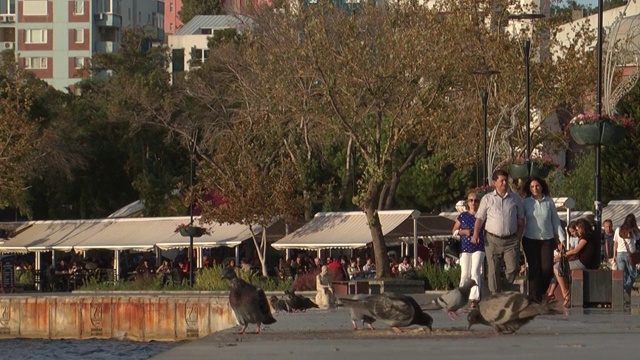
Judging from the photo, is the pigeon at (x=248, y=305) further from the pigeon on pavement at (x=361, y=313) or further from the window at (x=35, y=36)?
the window at (x=35, y=36)

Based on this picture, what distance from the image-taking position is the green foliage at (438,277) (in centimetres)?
4009

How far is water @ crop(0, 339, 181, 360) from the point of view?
31.7 metres

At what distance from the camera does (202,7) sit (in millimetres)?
168750

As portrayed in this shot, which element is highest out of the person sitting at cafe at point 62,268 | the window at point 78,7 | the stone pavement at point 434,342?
the window at point 78,7

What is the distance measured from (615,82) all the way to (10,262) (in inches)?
867

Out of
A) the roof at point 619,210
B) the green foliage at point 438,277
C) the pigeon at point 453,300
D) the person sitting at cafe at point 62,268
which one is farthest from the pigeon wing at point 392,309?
the person sitting at cafe at point 62,268

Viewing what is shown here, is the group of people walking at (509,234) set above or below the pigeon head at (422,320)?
above

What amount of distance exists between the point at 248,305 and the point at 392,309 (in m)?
2.58

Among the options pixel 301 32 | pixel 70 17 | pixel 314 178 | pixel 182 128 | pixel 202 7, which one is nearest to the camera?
pixel 301 32

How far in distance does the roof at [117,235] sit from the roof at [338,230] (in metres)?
3.60

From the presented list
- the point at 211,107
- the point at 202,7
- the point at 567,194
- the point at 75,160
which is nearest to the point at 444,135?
the point at 567,194

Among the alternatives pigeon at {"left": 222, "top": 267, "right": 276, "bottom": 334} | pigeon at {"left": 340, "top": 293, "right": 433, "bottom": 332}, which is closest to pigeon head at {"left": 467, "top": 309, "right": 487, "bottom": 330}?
pigeon at {"left": 340, "top": 293, "right": 433, "bottom": 332}

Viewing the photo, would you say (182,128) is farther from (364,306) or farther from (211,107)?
(364,306)

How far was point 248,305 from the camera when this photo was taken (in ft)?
58.9
